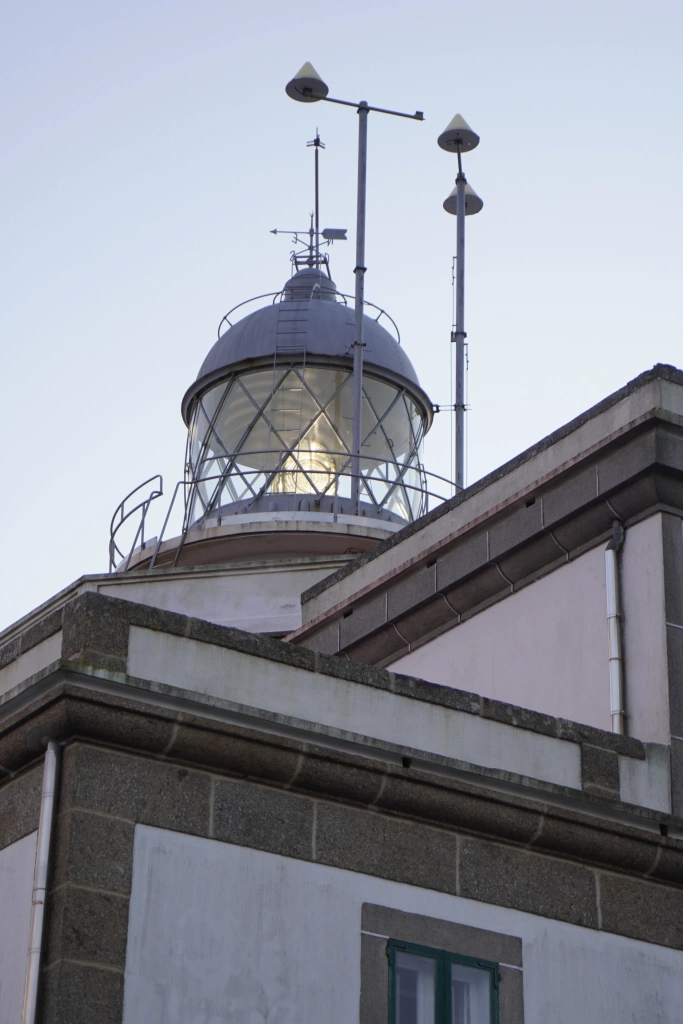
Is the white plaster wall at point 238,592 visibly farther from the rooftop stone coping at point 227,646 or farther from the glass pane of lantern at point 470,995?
the glass pane of lantern at point 470,995

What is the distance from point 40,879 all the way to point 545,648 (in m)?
4.74

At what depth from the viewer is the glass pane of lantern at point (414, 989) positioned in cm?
990

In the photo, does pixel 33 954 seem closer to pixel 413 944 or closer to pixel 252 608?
pixel 413 944

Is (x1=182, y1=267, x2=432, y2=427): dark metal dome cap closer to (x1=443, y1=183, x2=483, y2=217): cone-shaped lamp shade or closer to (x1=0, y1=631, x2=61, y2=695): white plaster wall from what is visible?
(x1=443, y1=183, x2=483, y2=217): cone-shaped lamp shade

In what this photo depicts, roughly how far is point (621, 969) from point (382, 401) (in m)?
13.4

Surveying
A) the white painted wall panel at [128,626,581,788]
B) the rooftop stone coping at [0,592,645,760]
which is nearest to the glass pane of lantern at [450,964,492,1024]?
the white painted wall panel at [128,626,581,788]

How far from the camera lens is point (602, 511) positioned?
487 inches

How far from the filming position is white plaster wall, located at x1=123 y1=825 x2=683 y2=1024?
9.20m

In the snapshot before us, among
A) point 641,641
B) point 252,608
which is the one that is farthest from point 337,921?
point 252,608

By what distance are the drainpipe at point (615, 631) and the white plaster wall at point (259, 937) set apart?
72.3 inches

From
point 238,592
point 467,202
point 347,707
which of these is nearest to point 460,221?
point 467,202

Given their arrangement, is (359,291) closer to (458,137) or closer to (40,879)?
(458,137)

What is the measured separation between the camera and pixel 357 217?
23.5 metres

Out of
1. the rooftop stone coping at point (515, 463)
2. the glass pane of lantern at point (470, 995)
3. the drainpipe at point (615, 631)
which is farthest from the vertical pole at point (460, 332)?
the glass pane of lantern at point (470, 995)
